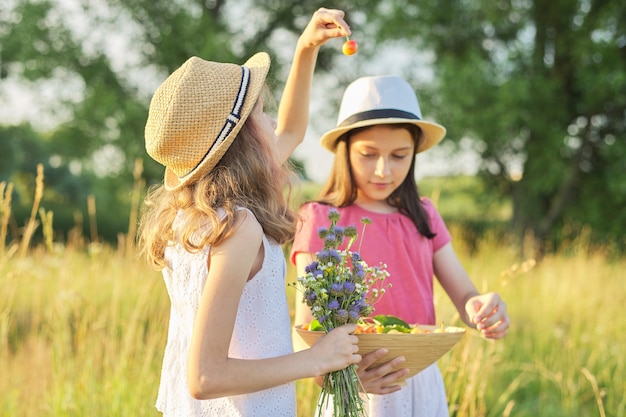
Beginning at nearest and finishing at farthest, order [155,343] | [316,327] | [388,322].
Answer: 1. [316,327]
2. [388,322]
3. [155,343]

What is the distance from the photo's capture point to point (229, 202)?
166 centimetres

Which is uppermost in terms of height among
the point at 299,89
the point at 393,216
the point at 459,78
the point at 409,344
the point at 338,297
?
the point at 459,78

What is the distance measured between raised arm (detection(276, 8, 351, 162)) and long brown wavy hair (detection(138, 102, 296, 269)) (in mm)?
371

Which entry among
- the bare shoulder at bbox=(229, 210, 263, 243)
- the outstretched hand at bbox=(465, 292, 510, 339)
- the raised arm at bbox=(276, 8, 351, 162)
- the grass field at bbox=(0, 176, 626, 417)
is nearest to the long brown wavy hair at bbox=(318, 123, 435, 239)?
the raised arm at bbox=(276, 8, 351, 162)

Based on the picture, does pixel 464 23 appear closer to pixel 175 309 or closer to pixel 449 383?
pixel 449 383

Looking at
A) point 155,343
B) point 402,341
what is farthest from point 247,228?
point 155,343

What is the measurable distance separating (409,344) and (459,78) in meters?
11.2

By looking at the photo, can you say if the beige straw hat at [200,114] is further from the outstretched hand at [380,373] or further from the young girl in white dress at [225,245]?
the outstretched hand at [380,373]

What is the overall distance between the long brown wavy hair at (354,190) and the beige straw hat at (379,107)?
0.13 feet

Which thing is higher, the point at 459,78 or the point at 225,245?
the point at 459,78

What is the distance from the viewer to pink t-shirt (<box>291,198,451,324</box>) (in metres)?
2.37

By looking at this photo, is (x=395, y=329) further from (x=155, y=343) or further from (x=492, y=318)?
(x=155, y=343)

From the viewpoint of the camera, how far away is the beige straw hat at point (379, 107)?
93.9 inches

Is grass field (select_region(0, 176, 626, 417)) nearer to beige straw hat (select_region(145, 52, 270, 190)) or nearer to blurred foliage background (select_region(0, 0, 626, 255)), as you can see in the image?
beige straw hat (select_region(145, 52, 270, 190))
